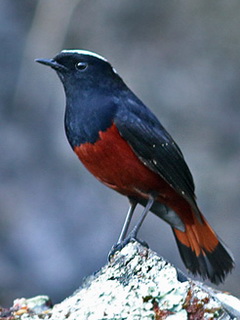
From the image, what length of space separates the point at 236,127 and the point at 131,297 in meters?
5.72

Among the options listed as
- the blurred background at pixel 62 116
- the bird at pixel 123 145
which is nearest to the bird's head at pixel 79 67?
the bird at pixel 123 145

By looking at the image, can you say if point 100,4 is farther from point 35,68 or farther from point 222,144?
point 222,144

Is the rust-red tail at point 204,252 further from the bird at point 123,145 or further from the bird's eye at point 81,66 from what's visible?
the bird's eye at point 81,66

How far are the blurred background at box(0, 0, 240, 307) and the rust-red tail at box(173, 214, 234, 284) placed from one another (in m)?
2.96

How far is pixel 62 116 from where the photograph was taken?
9523mm

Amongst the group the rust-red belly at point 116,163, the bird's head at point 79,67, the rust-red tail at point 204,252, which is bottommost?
the rust-red tail at point 204,252

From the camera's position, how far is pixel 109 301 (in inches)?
163

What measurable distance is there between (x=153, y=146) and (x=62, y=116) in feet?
13.1

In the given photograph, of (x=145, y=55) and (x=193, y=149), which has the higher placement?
(x=145, y=55)

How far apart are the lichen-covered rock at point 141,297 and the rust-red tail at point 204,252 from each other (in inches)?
62.1

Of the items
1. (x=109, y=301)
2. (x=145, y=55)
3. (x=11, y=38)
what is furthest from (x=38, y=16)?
(x=109, y=301)

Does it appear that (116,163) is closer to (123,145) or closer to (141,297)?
(123,145)

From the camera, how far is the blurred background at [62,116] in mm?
9211

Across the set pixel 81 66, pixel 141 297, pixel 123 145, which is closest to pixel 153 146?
pixel 123 145
